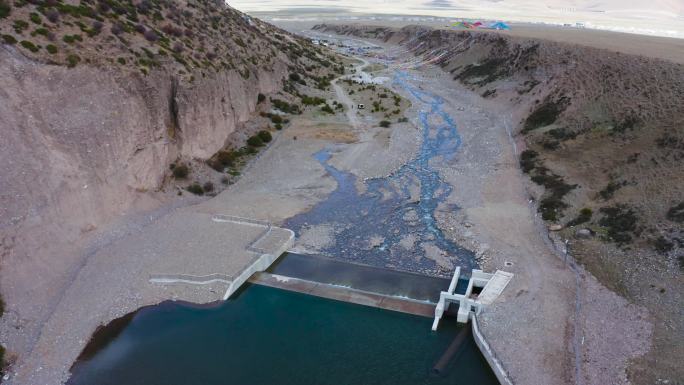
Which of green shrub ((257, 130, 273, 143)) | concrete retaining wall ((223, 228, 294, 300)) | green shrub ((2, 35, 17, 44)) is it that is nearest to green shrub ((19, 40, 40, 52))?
green shrub ((2, 35, 17, 44))

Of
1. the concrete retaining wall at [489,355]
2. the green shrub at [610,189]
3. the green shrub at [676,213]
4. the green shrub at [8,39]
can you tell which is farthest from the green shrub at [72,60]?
the green shrub at [676,213]

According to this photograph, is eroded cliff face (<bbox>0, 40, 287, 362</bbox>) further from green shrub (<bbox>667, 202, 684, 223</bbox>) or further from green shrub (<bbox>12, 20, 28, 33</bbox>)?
green shrub (<bbox>667, 202, 684, 223</bbox>)

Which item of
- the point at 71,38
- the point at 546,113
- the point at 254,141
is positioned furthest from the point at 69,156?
the point at 546,113

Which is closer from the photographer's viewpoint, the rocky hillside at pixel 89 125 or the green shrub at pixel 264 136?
the rocky hillside at pixel 89 125

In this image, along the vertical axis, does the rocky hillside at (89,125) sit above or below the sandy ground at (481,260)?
above

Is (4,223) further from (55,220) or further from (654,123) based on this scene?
(654,123)

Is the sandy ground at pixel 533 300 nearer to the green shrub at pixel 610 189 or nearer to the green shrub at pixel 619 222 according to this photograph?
the green shrub at pixel 619 222
